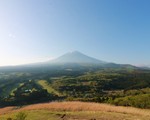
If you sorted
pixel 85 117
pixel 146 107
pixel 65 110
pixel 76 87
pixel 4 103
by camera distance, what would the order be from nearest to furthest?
pixel 85 117 < pixel 65 110 < pixel 146 107 < pixel 4 103 < pixel 76 87

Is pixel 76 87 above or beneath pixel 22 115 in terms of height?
beneath

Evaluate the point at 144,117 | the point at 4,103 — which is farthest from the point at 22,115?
the point at 4,103

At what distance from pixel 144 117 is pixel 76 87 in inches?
4370

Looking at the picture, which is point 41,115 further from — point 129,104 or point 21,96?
point 21,96

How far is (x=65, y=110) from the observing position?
95.6 ft

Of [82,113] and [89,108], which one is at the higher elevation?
[89,108]

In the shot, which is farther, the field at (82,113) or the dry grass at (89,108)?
the dry grass at (89,108)

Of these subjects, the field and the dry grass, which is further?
the dry grass

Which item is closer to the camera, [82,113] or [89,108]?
[82,113]

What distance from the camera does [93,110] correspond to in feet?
91.0

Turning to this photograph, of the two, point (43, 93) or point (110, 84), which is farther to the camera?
point (110, 84)

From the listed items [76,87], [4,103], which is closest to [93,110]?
[4,103]

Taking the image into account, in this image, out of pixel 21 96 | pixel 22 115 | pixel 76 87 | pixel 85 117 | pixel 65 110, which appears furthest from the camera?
pixel 76 87

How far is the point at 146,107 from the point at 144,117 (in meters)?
8.57
